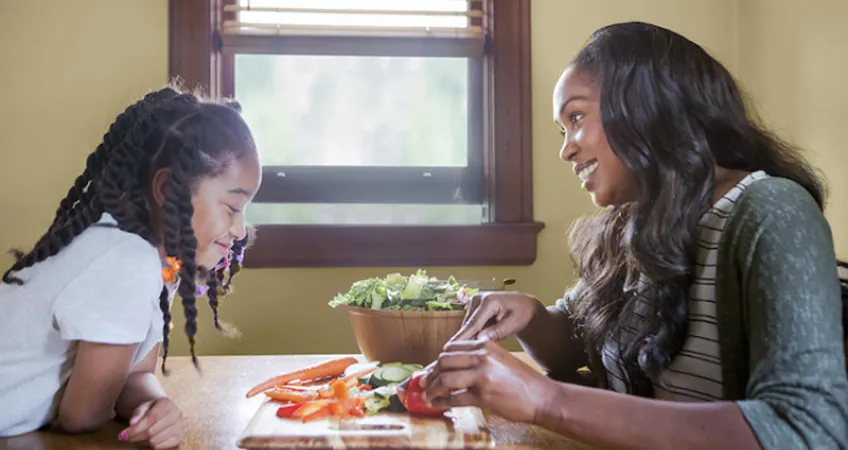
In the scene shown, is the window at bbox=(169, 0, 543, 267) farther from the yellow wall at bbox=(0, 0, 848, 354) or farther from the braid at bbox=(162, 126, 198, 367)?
the braid at bbox=(162, 126, 198, 367)

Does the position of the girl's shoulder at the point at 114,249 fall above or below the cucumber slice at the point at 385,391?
above

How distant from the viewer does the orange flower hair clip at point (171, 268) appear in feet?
3.60

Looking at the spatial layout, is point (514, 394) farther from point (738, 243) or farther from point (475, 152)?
point (475, 152)

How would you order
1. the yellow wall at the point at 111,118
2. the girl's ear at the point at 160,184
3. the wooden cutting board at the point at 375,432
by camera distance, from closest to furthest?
1. the wooden cutting board at the point at 375,432
2. the girl's ear at the point at 160,184
3. the yellow wall at the point at 111,118

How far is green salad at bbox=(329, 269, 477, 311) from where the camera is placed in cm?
133

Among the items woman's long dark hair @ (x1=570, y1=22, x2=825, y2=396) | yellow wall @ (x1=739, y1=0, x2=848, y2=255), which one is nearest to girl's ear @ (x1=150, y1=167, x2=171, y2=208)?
woman's long dark hair @ (x1=570, y1=22, x2=825, y2=396)

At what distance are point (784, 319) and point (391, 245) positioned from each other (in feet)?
4.29

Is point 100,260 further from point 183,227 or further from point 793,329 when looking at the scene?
point 793,329

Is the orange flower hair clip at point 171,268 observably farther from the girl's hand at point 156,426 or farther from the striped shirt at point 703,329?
the striped shirt at point 703,329

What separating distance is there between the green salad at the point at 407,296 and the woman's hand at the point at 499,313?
0.06m

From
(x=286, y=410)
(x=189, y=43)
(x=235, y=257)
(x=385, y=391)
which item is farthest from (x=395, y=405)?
(x=189, y=43)

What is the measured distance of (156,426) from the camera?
3.13 feet

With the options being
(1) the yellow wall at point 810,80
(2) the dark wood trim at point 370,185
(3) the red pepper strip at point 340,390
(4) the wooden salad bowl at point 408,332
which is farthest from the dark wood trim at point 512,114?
(3) the red pepper strip at point 340,390

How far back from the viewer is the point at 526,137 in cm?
205
